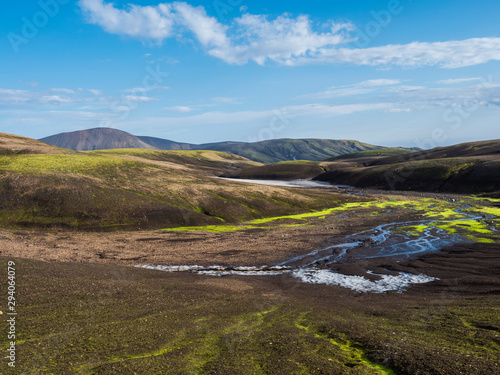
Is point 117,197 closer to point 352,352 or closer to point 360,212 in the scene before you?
point 360,212

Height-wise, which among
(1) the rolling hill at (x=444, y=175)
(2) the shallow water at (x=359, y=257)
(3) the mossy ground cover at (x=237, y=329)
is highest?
(1) the rolling hill at (x=444, y=175)

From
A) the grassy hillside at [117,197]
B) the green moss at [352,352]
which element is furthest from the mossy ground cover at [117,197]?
the green moss at [352,352]

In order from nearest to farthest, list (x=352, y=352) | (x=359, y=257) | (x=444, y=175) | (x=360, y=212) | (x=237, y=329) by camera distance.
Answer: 1. (x=352, y=352)
2. (x=237, y=329)
3. (x=359, y=257)
4. (x=360, y=212)
5. (x=444, y=175)

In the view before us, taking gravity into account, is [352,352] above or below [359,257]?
above

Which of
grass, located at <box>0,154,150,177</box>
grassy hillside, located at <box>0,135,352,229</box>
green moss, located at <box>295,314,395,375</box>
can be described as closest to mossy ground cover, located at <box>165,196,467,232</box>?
grassy hillside, located at <box>0,135,352,229</box>

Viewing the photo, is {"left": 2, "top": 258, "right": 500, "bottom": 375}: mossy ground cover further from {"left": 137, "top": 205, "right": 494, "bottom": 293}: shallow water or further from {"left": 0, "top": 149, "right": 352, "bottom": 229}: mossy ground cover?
{"left": 0, "top": 149, "right": 352, "bottom": 229}: mossy ground cover

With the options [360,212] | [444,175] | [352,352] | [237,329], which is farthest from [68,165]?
[444,175]

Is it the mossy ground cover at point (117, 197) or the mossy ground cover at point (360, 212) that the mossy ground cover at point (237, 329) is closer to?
the mossy ground cover at point (117, 197)
